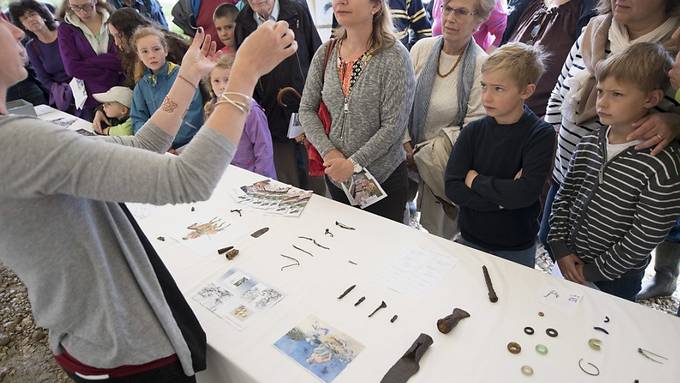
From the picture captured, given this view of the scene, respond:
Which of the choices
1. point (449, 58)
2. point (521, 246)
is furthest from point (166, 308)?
point (449, 58)

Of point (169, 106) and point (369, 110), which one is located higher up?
point (169, 106)

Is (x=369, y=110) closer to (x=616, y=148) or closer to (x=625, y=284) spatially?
(x=616, y=148)

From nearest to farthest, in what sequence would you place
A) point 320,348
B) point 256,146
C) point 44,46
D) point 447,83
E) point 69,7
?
point 320,348 → point 447,83 → point 256,146 → point 69,7 → point 44,46

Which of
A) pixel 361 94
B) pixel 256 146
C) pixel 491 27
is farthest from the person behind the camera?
pixel 491 27

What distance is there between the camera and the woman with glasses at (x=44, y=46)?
3254mm

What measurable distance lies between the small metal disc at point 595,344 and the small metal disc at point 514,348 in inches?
7.1

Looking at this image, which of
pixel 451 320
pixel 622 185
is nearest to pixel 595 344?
pixel 451 320

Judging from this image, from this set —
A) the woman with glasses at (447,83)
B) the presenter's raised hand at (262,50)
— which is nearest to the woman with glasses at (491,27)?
the woman with glasses at (447,83)

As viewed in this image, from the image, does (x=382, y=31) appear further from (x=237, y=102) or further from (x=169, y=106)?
(x=237, y=102)

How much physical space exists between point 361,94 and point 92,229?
1.20m

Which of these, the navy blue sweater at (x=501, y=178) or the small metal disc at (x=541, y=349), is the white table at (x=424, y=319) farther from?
the navy blue sweater at (x=501, y=178)

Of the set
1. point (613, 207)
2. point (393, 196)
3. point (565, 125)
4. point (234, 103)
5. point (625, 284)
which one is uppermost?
point (234, 103)

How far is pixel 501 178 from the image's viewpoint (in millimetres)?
1535

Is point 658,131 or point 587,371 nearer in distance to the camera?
point 587,371
